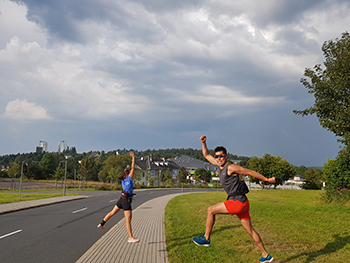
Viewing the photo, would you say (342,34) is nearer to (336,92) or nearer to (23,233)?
(336,92)

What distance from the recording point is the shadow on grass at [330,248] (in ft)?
18.3

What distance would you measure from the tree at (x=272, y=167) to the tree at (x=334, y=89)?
148ft

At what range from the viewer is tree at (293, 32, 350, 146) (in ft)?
41.7

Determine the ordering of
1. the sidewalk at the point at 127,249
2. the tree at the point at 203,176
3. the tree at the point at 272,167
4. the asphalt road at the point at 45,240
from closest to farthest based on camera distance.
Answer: the sidewalk at the point at 127,249
the asphalt road at the point at 45,240
the tree at the point at 272,167
the tree at the point at 203,176

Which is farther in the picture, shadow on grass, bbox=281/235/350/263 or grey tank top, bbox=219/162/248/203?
shadow on grass, bbox=281/235/350/263

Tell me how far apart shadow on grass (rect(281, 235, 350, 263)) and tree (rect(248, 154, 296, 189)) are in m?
52.0

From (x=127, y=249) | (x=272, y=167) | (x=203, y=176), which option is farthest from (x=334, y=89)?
(x=203, y=176)

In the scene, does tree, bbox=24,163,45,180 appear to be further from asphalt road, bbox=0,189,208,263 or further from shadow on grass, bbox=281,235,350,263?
shadow on grass, bbox=281,235,350,263

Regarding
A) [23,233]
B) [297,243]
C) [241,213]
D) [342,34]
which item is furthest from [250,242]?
[342,34]

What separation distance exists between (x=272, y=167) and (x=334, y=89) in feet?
158

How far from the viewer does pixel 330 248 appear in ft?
20.6

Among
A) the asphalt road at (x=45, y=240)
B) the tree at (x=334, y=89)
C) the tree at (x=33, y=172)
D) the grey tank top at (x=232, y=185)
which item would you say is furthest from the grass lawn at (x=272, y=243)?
the tree at (x=33, y=172)

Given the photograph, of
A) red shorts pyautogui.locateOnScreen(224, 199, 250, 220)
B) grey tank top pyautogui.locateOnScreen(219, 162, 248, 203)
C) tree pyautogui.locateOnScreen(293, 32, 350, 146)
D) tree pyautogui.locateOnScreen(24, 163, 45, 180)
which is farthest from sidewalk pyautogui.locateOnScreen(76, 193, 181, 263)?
tree pyautogui.locateOnScreen(24, 163, 45, 180)

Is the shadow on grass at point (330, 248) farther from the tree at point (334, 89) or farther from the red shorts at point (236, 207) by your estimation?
the tree at point (334, 89)
